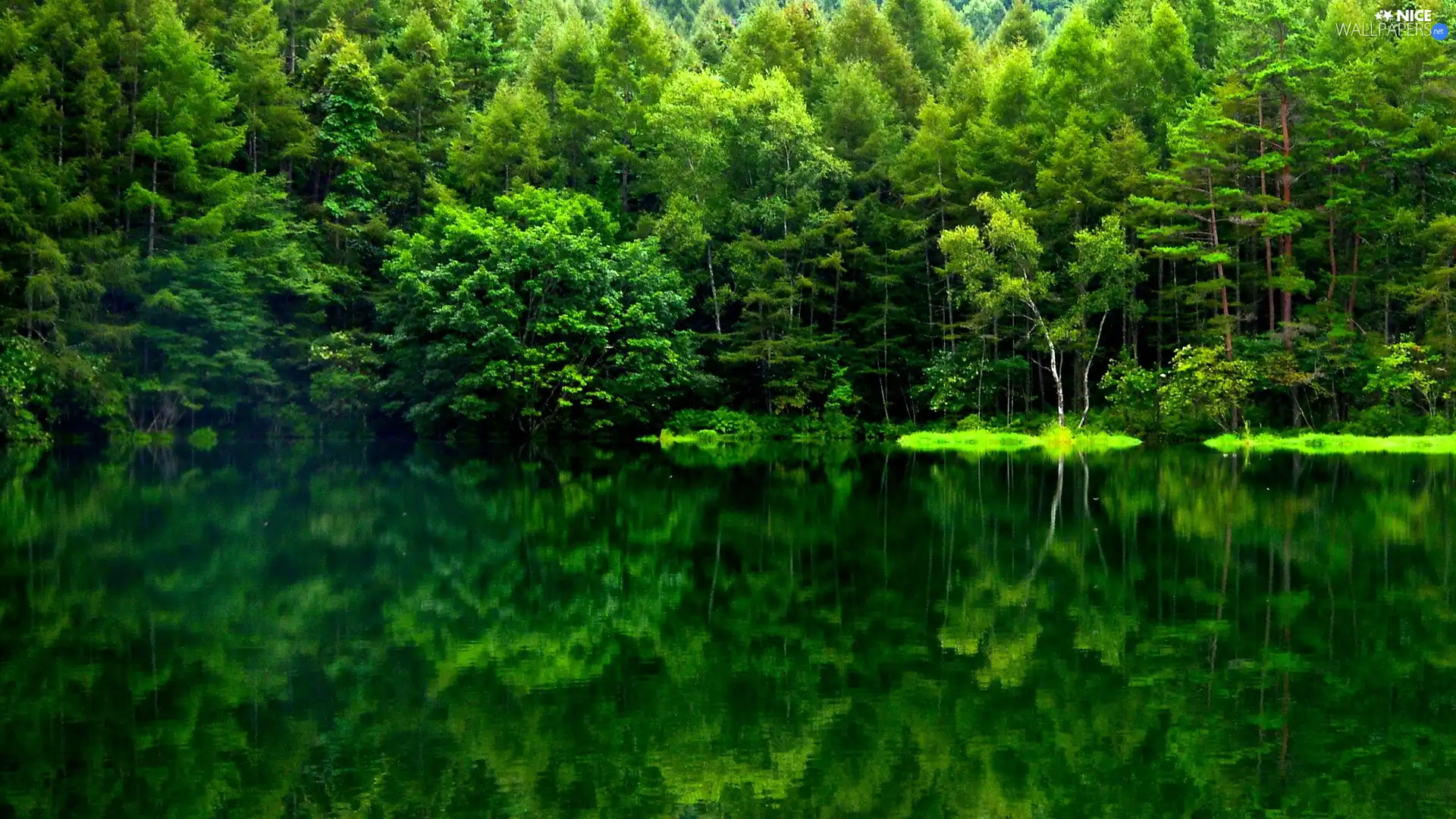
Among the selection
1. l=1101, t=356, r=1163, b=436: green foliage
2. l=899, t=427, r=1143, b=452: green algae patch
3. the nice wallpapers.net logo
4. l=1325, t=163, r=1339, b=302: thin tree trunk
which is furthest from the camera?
l=1101, t=356, r=1163, b=436: green foliage

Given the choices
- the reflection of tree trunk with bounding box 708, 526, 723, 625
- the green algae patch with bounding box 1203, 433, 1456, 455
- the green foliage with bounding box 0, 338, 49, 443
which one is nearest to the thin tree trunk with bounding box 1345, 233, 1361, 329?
the green algae patch with bounding box 1203, 433, 1456, 455

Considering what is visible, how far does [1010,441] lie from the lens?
4206 centimetres

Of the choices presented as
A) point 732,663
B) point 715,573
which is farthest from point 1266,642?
point 715,573

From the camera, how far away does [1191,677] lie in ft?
29.1

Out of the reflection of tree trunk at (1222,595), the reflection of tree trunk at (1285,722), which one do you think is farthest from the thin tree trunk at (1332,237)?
the reflection of tree trunk at (1285,722)

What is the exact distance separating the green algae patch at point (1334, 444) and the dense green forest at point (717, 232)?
5.53ft

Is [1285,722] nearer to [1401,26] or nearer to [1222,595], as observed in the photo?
[1222,595]

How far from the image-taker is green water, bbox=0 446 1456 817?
6.75 metres

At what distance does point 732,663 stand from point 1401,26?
42.9 m

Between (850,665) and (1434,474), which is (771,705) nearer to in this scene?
(850,665)

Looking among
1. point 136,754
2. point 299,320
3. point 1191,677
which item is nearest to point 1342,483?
point 1191,677

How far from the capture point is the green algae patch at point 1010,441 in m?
40.2

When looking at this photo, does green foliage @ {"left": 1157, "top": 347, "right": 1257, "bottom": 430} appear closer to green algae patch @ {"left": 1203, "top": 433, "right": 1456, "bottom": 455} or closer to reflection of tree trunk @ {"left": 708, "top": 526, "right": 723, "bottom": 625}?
green algae patch @ {"left": 1203, "top": 433, "right": 1456, "bottom": 455}

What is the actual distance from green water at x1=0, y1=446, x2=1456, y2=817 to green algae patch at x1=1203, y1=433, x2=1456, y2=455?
695 inches
